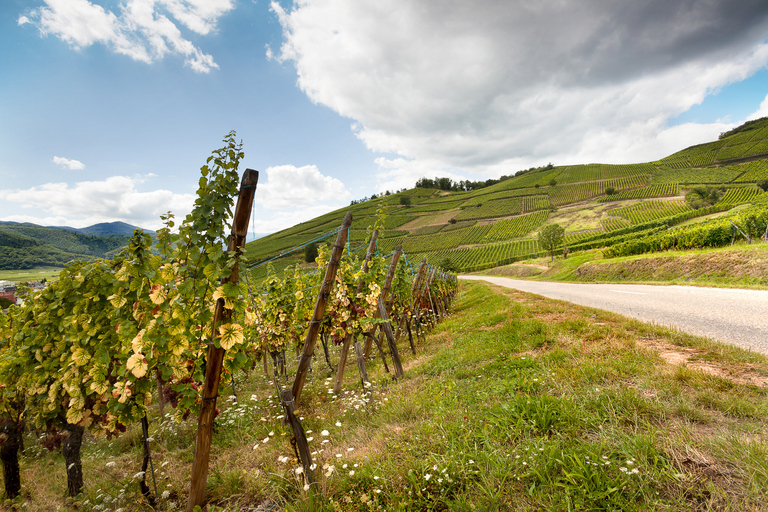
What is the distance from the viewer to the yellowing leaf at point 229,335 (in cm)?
261

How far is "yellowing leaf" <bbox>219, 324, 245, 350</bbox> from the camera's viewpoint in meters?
2.61

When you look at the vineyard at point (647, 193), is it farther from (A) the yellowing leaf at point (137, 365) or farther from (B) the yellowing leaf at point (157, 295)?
(A) the yellowing leaf at point (137, 365)

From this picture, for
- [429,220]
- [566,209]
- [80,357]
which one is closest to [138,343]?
[80,357]

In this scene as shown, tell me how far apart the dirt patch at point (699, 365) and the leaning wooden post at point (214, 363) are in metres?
4.92

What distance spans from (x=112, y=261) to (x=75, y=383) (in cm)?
139

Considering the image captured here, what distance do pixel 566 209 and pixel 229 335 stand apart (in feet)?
296

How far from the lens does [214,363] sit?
2736 mm

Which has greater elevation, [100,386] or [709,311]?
[100,386]

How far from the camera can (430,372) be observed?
539cm

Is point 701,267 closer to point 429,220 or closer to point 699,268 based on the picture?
point 699,268

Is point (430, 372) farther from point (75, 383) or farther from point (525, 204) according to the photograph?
point (525, 204)

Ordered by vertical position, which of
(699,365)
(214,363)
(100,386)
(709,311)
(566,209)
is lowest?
(709,311)

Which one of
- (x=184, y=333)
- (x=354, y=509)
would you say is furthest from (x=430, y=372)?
(x=184, y=333)

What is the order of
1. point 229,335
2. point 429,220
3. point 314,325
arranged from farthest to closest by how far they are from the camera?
point 429,220 → point 314,325 → point 229,335
